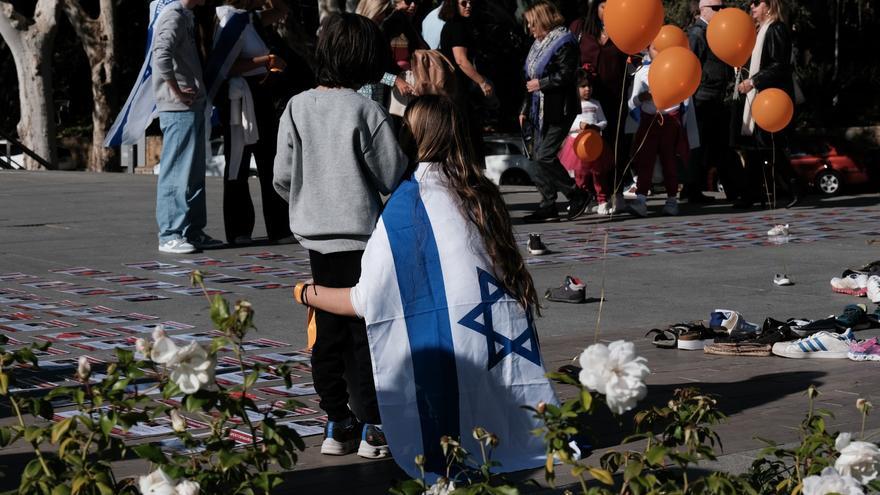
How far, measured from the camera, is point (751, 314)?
27.8 feet

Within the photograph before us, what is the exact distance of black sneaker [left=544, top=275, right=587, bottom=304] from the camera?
884cm

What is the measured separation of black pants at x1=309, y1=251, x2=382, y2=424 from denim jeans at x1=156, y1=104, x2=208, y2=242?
5561 mm

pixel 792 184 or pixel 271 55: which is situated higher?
pixel 271 55

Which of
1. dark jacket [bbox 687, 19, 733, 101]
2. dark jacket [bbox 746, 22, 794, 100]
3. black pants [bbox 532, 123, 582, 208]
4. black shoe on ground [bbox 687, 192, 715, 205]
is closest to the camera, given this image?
black pants [bbox 532, 123, 582, 208]

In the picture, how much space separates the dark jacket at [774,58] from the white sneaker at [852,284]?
4962 millimetres

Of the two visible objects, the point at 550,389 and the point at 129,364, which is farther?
the point at 550,389

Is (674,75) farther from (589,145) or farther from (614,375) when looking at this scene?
(614,375)

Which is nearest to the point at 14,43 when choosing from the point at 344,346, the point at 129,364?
the point at 344,346

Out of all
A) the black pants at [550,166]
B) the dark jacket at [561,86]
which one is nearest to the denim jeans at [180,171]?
the dark jacket at [561,86]

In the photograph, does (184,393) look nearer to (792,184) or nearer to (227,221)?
(227,221)

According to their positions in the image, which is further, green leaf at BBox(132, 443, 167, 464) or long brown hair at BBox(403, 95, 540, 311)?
long brown hair at BBox(403, 95, 540, 311)

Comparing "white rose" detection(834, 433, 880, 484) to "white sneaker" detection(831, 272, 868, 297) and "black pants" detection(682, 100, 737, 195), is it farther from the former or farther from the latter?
"black pants" detection(682, 100, 737, 195)

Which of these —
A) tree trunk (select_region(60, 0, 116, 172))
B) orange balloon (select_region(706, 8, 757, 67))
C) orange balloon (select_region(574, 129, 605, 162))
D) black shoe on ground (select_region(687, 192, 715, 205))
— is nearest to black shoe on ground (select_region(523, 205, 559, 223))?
orange balloon (select_region(574, 129, 605, 162))

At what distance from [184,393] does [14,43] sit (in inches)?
1130
